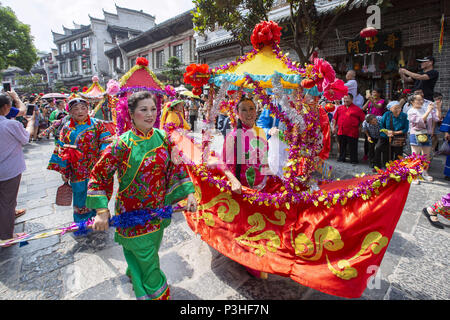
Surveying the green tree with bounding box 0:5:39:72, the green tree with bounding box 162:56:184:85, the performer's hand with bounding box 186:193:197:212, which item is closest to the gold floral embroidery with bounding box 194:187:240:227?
the performer's hand with bounding box 186:193:197:212

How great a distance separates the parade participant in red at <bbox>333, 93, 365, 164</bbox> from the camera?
6863 mm

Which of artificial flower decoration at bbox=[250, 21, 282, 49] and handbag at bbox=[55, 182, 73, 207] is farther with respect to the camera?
handbag at bbox=[55, 182, 73, 207]

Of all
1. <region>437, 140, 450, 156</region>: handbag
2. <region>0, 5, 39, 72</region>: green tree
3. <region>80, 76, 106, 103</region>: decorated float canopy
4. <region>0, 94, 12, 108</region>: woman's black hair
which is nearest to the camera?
<region>0, 94, 12, 108</region>: woman's black hair

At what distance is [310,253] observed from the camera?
212cm

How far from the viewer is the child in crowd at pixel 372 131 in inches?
248

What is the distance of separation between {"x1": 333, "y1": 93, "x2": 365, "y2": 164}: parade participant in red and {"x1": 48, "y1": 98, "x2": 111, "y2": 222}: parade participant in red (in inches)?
238

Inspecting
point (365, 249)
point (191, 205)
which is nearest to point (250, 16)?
point (191, 205)

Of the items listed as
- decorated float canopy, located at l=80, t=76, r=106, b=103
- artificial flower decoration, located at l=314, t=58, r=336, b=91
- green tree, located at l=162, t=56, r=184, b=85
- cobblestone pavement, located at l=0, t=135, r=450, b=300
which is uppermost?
green tree, located at l=162, t=56, r=184, b=85

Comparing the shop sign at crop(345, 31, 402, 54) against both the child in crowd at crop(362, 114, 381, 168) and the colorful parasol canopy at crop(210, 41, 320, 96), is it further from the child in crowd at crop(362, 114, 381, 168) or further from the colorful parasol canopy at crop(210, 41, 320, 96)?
the colorful parasol canopy at crop(210, 41, 320, 96)

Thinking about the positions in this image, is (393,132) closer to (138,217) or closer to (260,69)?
(260,69)

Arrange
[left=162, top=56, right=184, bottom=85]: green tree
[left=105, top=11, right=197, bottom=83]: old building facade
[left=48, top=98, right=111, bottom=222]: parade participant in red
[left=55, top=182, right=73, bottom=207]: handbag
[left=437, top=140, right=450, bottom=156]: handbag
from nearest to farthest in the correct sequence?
A: 1. [left=48, top=98, right=111, bottom=222]: parade participant in red
2. [left=55, top=182, right=73, bottom=207]: handbag
3. [left=437, top=140, right=450, bottom=156]: handbag
4. [left=162, top=56, right=184, bottom=85]: green tree
5. [left=105, top=11, right=197, bottom=83]: old building facade

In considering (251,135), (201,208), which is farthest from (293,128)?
(201,208)
